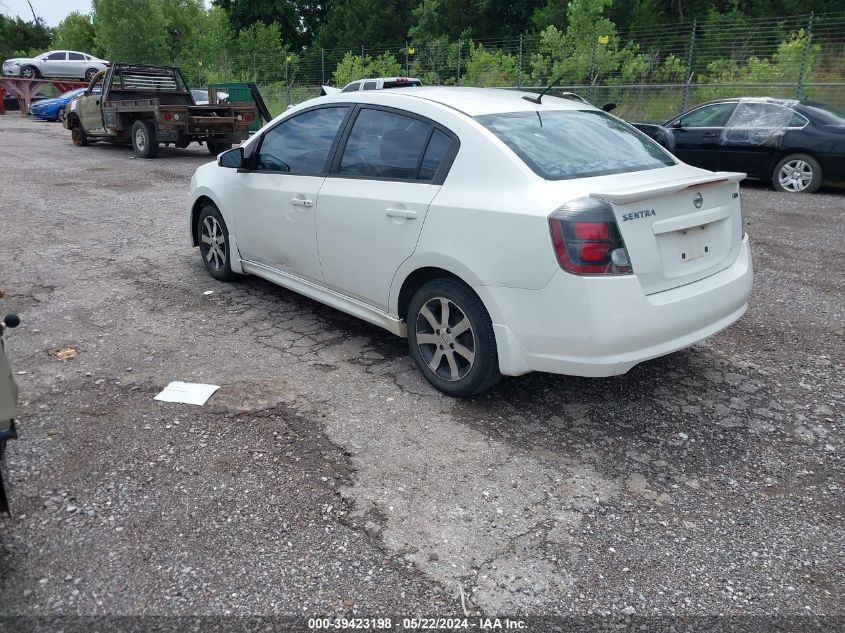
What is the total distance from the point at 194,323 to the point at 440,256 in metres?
2.34

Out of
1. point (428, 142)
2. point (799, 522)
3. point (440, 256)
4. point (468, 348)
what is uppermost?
point (428, 142)

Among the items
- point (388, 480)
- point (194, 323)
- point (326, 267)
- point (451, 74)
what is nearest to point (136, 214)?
point (194, 323)

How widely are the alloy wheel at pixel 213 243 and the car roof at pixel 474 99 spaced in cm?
180

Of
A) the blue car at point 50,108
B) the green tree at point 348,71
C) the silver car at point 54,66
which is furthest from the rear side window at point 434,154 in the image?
the silver car at point 54,66

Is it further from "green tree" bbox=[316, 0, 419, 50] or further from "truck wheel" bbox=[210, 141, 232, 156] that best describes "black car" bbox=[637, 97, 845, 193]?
"green tree" bbox=[316, 0, 419, 50]

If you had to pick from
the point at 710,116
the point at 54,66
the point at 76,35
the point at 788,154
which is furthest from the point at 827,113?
the point at 76,35

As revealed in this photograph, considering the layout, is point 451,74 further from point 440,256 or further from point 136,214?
point 440,256

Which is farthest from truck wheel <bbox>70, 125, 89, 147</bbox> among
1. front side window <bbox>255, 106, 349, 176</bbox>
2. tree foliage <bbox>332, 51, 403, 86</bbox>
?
front side window <bbox>255, 106, 349, 176</bbox>

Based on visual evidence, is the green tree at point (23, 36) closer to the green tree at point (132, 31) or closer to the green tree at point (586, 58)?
the green tree at point (132, 31)

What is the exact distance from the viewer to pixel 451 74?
2459cm

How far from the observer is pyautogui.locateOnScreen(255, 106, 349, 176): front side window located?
15.3 ft

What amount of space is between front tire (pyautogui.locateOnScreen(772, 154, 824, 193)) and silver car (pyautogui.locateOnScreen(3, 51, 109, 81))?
3342cm

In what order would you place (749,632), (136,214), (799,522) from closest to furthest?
1. (749,632)
2. (799,522)
3. (136,214)

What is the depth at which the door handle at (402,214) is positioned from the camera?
3.89 m
